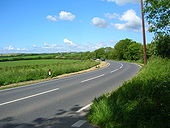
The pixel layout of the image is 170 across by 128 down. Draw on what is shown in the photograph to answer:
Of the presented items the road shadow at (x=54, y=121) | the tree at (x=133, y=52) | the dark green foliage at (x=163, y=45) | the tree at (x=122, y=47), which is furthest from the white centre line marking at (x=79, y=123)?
the tree at (x=122, y=47)

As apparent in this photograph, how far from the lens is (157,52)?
21016 mm

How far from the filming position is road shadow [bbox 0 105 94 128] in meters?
5.45

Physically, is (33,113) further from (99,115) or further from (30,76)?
(30,76)

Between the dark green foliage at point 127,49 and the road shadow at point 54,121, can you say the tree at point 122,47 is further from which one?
the road shadow at point 54,121

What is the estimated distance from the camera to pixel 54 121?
5832mm

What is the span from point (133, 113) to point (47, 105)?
4191 millimetres

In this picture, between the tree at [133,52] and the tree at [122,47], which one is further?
the tree at [122,47]

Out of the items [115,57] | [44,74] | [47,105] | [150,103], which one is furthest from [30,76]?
[115,57]

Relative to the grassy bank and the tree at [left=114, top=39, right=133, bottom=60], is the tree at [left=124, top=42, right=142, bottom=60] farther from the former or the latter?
the grassy bank

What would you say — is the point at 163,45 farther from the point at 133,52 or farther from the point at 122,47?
the point at 122,47

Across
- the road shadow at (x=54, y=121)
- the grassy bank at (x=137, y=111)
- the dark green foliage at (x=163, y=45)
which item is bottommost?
the road shadow at (x=54, y=121)

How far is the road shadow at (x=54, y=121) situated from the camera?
545 cm

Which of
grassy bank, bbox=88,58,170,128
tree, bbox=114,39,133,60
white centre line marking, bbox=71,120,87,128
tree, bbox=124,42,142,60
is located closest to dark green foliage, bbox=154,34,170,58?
grassy bank, bbox=88,58,170,128

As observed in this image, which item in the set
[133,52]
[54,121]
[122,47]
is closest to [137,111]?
[54,121]
